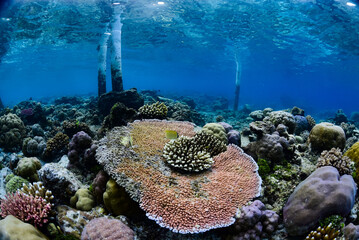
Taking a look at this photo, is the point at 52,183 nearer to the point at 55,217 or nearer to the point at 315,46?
the point at 55,217

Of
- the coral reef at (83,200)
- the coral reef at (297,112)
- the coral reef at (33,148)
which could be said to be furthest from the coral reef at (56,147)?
the coral reef at (297,112)

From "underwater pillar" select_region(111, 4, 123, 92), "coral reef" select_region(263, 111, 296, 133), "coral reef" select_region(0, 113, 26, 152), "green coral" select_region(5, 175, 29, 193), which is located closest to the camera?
"green coral" select_region(5, 175, 29, 193)

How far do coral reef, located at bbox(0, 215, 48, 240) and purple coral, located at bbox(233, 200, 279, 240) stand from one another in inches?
134

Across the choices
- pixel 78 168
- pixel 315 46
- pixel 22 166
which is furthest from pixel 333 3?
pixel 22 166

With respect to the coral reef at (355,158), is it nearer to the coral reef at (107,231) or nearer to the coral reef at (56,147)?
the coral reef at (107,231)

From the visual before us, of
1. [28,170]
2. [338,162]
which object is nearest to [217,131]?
[338,162]

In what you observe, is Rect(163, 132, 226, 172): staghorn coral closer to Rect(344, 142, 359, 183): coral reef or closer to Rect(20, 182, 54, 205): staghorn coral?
Rect(20, 182, 54, 205): staghorn coral

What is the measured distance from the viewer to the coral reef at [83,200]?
4059mm

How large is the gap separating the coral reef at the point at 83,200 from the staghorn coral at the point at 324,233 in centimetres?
420

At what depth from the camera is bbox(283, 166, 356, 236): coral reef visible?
10.8ft

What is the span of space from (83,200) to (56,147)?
424 cm

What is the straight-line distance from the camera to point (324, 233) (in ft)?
10.3

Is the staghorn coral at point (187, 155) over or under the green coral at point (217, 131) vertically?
over

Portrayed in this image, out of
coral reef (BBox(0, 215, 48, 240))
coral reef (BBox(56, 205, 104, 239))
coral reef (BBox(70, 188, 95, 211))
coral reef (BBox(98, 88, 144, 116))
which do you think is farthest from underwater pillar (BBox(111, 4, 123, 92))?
coral reef (BBox(0, 215, 48, 240))
